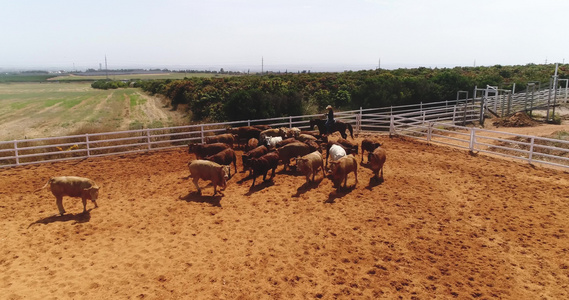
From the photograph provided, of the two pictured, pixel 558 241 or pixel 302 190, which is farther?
pixel 302 190

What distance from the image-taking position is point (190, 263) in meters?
6.21

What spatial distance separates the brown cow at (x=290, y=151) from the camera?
444 inches

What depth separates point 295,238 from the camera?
708 centimetres

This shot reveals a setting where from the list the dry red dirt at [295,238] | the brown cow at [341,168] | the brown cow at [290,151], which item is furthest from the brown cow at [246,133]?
the brown cow at [341,168]

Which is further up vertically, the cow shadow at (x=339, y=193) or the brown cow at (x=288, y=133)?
the brown cow at (x=288, y=133)

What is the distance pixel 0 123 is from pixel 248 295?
3141 cm

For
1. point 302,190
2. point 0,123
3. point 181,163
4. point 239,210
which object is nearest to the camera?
point 239,210

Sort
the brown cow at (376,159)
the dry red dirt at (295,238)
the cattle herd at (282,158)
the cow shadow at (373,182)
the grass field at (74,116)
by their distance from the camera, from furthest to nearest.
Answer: the grass field at (74,116), the brown cow at (376,159), the cow shadow at (373,182), the cattle herd at (282,158), the dry red dirt at (295,238)

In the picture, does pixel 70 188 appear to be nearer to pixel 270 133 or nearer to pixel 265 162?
pixel 265 162

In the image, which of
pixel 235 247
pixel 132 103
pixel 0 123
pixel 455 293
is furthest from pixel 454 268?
pixel 132 103

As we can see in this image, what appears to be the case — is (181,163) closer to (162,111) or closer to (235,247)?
(235,247)

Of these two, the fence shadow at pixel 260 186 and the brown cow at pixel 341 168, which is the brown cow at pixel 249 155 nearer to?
the fence shadow at pixel 260 186

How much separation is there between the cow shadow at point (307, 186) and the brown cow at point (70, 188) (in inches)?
198

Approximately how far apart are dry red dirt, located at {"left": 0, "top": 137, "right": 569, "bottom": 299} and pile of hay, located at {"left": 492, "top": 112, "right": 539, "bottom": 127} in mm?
10985
